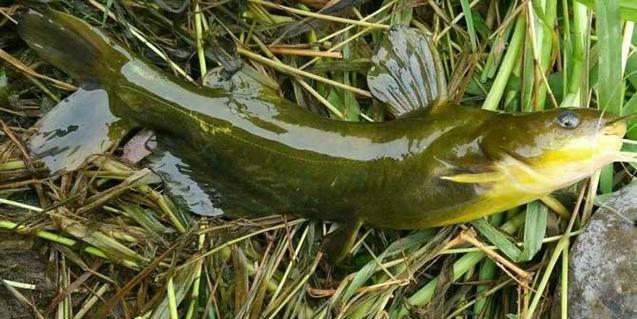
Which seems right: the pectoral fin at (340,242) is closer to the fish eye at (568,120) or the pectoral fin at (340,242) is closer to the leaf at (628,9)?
the fish eye at (568,120)

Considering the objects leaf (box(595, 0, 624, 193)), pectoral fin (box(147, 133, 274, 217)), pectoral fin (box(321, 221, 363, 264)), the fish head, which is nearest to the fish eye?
the fish head

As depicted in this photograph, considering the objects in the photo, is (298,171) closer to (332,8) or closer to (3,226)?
(332,8)

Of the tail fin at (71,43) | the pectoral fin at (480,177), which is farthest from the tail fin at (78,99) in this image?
the pectoral fin at (480,177)

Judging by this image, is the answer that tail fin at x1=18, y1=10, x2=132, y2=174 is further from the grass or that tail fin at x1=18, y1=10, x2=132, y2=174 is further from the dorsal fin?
the dorsal fin

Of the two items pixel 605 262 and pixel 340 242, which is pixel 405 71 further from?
pixel 605 262

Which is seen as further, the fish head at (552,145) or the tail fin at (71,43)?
the tail fin at (71,43)

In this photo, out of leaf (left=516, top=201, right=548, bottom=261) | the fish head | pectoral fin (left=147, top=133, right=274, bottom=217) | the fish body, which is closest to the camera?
the fish head

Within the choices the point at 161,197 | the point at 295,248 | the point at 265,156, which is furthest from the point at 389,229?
the point at 161,197

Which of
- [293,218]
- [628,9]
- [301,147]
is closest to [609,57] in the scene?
[628,9]
